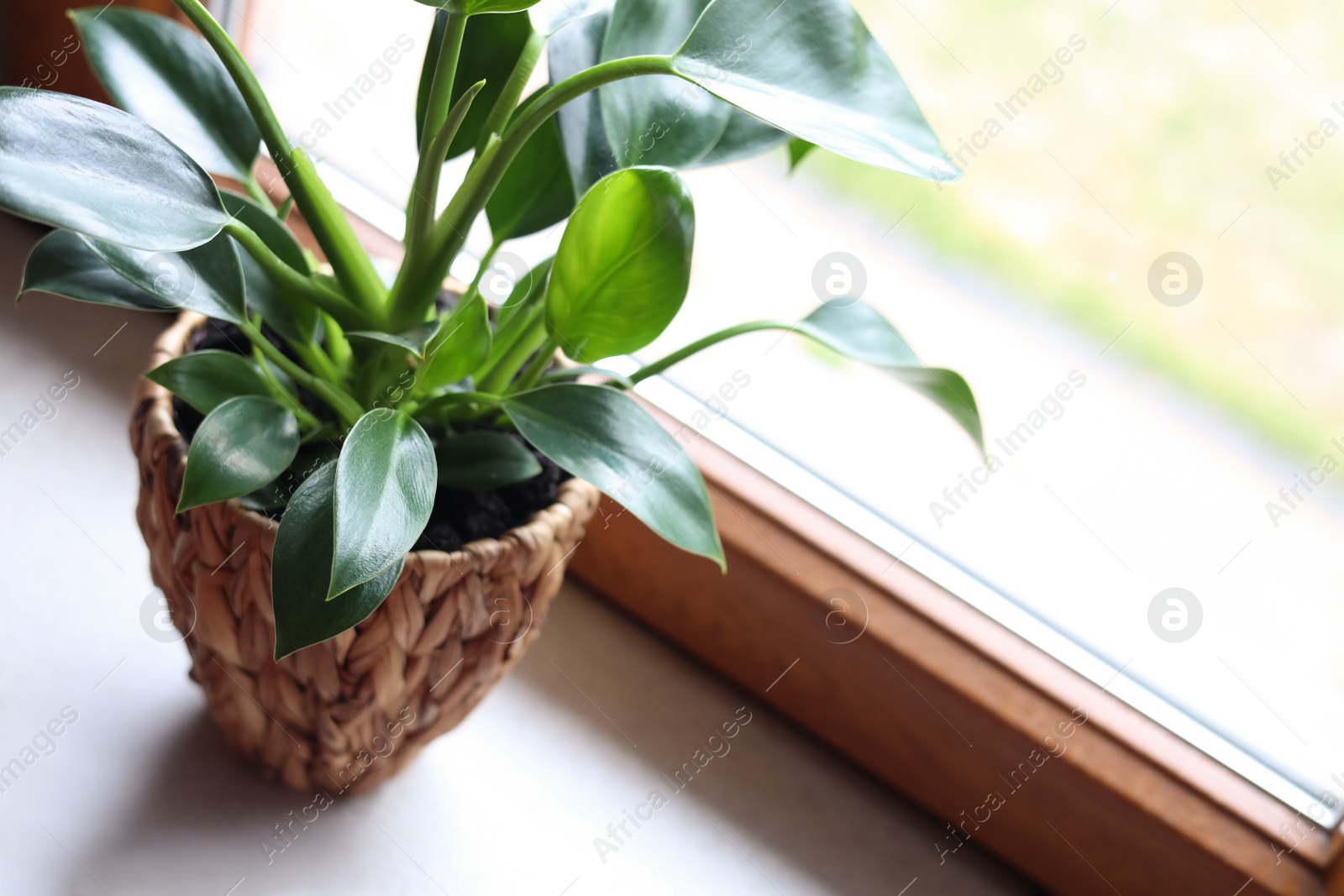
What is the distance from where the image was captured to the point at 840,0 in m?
0.56

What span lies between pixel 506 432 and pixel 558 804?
345mm

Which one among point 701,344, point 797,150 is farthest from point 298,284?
point 797,150

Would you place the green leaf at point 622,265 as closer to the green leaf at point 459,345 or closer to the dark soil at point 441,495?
the green leaf at point 459,345

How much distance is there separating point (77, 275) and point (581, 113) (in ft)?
1.04

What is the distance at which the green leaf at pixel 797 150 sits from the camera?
74 cm

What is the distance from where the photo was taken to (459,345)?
592mm

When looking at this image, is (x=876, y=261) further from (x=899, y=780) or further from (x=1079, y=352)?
(x=899, y=780)

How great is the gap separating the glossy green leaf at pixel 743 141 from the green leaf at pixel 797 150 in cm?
3

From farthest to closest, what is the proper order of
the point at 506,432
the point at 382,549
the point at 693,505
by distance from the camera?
the point at 506,432, the point at 693,505, the point at 382,549

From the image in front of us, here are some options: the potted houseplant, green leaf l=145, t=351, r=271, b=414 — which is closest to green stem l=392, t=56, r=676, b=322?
the potted houseplant

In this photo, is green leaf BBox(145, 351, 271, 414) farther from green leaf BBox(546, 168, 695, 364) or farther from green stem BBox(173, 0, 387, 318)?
green leaf BBox(546, 168, 695, 364)

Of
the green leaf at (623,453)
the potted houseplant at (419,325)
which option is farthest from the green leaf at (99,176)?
the green leaf at (623,453)

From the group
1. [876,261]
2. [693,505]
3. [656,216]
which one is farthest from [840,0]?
[876,261]

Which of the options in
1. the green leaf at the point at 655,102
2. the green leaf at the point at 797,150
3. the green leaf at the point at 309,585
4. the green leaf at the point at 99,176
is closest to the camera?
the green leaf at the point at 99,176
